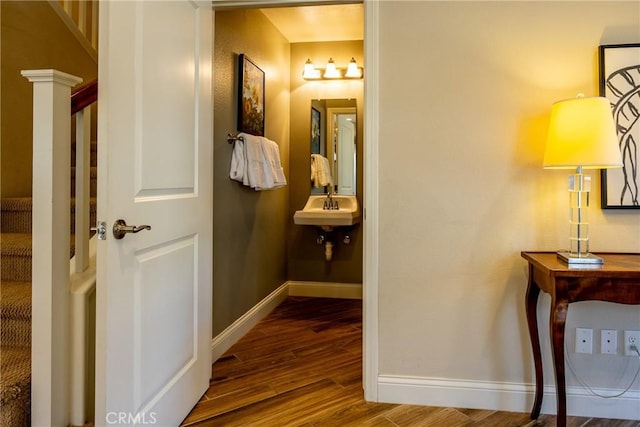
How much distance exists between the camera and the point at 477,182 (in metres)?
1.91

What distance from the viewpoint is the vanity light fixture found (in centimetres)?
373

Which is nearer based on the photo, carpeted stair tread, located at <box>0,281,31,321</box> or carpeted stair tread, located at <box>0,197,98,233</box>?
carpeted stair tread, located at <box>0,281,31,321</box>

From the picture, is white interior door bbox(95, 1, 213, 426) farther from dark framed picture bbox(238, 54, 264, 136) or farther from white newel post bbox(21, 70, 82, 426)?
dark framed picture bbox(238, 54, 264, 136)

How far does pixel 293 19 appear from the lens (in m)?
3.34

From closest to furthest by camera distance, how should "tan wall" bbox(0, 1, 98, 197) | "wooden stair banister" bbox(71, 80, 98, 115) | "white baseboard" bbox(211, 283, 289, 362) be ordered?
"wooden stair banister" bbox(71, 80, 98, 115) < "tan wall" bbox(0, 1, 98, 197) < "white baseboard" bbox(211, 283, 289, 362)

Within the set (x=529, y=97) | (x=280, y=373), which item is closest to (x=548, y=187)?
(x=529, y=97)

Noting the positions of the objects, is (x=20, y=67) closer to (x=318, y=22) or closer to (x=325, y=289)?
(x=318, y=22)

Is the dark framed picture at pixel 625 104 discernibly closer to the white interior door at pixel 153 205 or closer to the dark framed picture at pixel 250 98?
the white interior door at pixel 153 205

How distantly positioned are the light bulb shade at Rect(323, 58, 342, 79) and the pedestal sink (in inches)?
42.6

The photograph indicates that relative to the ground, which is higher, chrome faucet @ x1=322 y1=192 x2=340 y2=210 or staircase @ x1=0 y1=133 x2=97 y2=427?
chrome faucet @ x1=322 y1=192 x2=340 y2=210

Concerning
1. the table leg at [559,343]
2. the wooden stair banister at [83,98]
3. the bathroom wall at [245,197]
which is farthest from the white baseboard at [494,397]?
the wooden stair banister at [83,98]

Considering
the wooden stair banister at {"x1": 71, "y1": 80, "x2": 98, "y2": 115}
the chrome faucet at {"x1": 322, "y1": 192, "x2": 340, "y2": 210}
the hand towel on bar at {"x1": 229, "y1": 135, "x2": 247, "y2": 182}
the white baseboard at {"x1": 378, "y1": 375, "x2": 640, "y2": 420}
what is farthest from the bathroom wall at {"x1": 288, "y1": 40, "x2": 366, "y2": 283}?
the wooden stair banister at {"x1": 71, "y1": 80, "x2": 98, "y2": 115}

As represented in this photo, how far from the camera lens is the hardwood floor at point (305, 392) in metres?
1.82

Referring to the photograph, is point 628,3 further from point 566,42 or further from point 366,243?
point 366,243
